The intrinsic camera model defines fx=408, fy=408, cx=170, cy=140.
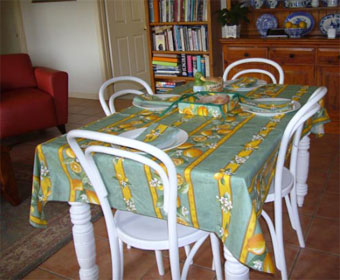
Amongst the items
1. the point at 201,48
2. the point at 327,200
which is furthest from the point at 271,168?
the point at 201,48

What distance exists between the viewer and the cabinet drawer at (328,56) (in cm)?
337

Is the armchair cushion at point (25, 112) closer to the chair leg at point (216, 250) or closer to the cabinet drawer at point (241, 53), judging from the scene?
the cabinet drawer at point (241, 53)

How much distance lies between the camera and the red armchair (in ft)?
12.1

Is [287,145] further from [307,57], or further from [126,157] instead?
[307,57]

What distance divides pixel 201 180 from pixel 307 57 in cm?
266

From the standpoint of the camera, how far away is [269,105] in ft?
5.85

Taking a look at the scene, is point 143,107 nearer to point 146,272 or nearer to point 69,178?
point 69,178

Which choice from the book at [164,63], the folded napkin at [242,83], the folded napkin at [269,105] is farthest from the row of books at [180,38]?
the folded napkin at [269,105]

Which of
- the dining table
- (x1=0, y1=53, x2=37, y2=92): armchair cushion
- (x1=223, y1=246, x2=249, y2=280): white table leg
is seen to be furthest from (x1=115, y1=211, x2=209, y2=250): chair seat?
(x1=0, y1=53, x2=37, y2=92): armchair cushion

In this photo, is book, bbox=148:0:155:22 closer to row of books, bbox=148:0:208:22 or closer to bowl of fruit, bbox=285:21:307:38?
row of books, bbox=148:0:208:22

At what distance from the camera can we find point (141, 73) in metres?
5.77

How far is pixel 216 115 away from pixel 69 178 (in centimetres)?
66

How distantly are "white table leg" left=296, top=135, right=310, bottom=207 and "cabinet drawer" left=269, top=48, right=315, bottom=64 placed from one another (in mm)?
1492


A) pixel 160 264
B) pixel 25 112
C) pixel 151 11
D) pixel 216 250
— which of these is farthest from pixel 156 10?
pixel 216 250
